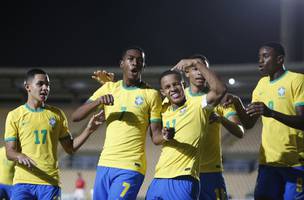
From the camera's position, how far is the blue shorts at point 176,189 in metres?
6.15

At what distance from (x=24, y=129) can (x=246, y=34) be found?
75.6 ft

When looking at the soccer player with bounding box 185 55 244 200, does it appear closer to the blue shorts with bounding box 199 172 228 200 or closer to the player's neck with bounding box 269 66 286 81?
the blue shorts with bounding box 199 172 228 200

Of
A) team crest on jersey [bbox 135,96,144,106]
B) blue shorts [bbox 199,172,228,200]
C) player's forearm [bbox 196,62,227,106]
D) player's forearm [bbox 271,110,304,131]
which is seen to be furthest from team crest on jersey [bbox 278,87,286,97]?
team crest on jersey [bbox 135,96,144,106]

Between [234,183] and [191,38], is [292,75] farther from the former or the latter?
[191,38]

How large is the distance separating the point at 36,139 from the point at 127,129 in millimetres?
1153

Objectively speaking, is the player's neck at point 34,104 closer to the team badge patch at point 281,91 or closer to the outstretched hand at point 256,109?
the outstretched hand at point 256,109

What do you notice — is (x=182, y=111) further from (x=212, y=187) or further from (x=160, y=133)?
(x=212, y=187)

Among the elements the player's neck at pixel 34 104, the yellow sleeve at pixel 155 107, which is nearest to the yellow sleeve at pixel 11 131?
the player's neck at pixel 34 104

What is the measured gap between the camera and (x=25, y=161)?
22.1ft

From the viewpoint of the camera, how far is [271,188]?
22.4 feet

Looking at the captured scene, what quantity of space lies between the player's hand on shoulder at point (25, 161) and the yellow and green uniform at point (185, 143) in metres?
1.47

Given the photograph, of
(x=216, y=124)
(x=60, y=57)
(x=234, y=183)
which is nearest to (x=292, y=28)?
(x=234, y=183)

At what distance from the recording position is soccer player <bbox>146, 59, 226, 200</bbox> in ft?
20.2

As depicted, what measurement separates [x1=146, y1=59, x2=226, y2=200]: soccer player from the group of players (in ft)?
0.03
